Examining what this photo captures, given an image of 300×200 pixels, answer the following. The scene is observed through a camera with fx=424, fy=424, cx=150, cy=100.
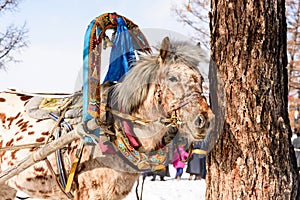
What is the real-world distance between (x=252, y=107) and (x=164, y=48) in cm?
67

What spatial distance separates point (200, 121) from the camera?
2510 mm

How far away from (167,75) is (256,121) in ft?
2.07

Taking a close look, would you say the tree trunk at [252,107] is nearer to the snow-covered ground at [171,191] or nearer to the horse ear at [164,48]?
the horse ear at [164,48]

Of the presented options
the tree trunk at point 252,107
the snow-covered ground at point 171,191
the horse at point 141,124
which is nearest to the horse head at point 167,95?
the horse at point 141,124

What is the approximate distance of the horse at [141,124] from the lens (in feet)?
8.60

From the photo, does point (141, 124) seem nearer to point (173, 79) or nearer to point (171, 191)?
point (173, 79)

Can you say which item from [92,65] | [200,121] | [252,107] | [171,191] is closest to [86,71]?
[92,65]

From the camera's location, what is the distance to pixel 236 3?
2.73 m

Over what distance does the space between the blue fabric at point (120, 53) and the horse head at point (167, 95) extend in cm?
18

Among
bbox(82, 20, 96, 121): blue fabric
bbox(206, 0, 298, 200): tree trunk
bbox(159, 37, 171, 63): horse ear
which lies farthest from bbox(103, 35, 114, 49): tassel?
bbox(206, 0, 298, 200): tree trunk

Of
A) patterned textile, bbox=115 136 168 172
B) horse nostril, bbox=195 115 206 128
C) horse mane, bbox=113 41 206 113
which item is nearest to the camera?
horse nostril, bbox=195 115 206 128

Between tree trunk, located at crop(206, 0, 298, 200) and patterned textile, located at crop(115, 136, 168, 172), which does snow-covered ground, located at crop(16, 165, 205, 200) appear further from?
tree trunk, located at crop(206, 0, 298, 200)

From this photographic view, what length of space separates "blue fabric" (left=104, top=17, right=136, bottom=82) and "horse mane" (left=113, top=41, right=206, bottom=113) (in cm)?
19

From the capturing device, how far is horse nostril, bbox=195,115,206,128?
8.20 ft
